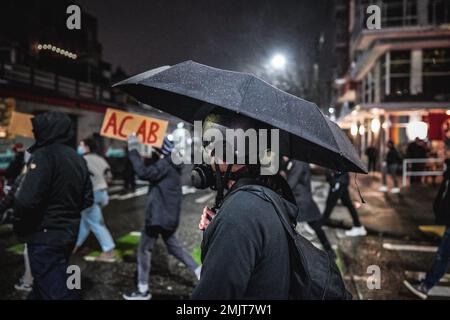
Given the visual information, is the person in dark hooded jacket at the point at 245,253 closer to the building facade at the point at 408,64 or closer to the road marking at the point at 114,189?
the road marking at the point at 114,189

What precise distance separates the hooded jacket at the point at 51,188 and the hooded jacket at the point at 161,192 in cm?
103

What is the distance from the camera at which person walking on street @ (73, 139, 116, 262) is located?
19.1 feet

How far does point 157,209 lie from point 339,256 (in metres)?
3.32

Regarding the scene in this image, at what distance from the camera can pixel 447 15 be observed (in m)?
22.8

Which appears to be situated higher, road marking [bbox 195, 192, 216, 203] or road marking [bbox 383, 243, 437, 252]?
road marking [bbox 195, 192, 216, 203]

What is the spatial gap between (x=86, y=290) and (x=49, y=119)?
2.27 m

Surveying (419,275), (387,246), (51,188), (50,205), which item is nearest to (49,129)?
(51,188)

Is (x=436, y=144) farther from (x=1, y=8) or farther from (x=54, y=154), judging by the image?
(x=1, y=8)

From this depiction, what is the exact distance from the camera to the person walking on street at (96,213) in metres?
5.82

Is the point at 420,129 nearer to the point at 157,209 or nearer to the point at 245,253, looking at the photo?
the point at 157,209

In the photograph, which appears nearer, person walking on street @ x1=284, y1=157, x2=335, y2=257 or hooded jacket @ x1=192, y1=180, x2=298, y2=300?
hooded jacket @ x1=192, y1=180, x2=298, y2=300

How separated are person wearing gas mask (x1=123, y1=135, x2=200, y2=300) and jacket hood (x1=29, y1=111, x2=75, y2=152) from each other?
3.66 ft

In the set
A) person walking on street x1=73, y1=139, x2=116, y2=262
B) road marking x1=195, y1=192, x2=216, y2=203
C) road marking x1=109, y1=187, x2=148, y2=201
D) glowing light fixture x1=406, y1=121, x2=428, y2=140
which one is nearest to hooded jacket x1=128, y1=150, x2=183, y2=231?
person walking on street x1=73, y1=139, x2=116, y2=262

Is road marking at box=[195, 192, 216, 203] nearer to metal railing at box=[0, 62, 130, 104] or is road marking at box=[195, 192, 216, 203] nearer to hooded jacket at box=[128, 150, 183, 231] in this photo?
hooded jacket at box=[128, 150, 183, 231]
